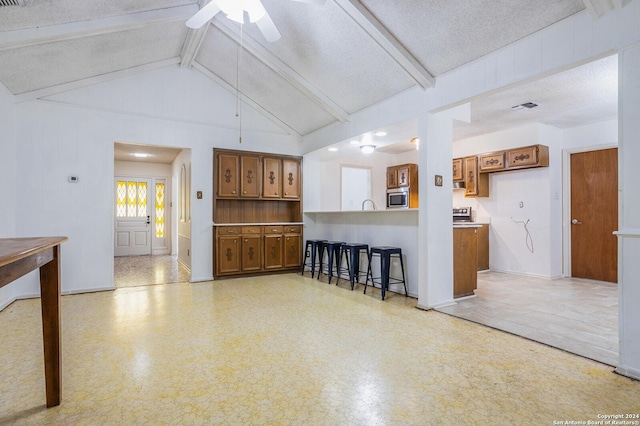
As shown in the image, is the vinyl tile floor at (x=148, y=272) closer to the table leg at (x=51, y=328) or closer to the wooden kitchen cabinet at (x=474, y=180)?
the table leg at (x=51, y=328)

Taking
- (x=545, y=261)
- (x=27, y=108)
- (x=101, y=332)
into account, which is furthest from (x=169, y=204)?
(x=545, y=261)

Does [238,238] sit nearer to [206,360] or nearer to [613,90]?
[206,360]

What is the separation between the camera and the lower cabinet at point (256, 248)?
5355mm

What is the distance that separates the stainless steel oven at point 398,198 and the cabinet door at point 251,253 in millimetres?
3197

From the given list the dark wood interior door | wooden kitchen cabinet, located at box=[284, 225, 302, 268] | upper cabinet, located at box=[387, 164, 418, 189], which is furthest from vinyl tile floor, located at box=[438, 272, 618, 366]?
wooden kitchen cabinet, located at box=[284, 225, 302, 268]

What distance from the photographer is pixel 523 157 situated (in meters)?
5.66

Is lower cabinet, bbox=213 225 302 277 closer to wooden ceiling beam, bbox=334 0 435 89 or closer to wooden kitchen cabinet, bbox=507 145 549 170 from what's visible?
wooden ceiling beam, bbox=334 0 435 89

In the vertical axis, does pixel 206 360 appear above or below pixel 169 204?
below

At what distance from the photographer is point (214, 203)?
5438mm

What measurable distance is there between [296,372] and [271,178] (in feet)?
13.3

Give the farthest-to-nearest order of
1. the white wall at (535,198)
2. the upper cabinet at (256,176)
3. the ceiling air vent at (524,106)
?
the white wall at (535,198) < the upper cabinet at (256,176) < the ceiling air vent at (524,106)

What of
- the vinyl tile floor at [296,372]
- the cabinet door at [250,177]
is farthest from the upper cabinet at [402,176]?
the vinyl tile floor at [296,372]

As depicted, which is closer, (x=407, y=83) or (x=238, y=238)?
(x=407, y=83)

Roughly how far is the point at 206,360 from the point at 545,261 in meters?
5.62
